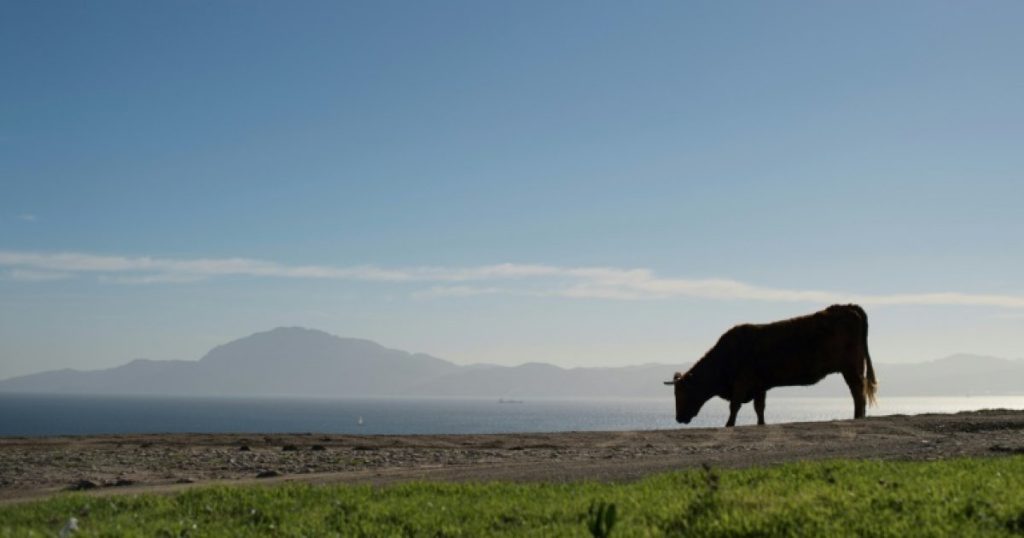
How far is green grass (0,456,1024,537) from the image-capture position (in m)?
10.8

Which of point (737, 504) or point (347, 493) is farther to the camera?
point (347, 493)

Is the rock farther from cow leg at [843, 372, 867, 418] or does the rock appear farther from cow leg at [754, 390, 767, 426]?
cow leg at [843, 372, 867, 418]

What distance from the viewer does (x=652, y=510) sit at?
1165 centimetres

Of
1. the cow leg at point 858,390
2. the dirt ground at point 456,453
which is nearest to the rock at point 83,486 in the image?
the dirt ground at point 456,453

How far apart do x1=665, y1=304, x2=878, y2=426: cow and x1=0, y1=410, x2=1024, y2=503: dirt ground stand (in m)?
4.09

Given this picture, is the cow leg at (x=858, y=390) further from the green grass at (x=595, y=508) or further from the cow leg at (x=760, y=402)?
the green grass at (x=595, y=508)

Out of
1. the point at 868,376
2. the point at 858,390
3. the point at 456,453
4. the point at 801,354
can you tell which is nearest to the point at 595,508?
the point at 456,453

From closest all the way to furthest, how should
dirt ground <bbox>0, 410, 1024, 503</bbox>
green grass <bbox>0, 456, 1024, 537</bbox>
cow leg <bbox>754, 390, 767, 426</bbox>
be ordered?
A: green grass <bbox>0, 456, 1024, 537</bbox>
dirt ground <bbox>0, 410, 1024, 503</bbox>
cow leg <bbox>754, 390, 767, 426</bbox>

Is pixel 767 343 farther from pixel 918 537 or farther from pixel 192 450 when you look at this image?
pixel 918 537

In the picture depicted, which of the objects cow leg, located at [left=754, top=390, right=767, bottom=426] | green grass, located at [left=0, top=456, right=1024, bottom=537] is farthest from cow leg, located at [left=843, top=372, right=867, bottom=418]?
green grass, located at [left=0, top=456, right=1024, bottom=537]

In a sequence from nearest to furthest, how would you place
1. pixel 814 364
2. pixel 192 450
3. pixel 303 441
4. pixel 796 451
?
pixel 796 451
pixel 192 450
pixel 303 441
pixel 814 364

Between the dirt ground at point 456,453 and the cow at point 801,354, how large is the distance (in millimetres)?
4095

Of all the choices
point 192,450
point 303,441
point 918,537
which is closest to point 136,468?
point 192,450

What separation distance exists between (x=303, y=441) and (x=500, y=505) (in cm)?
1419
